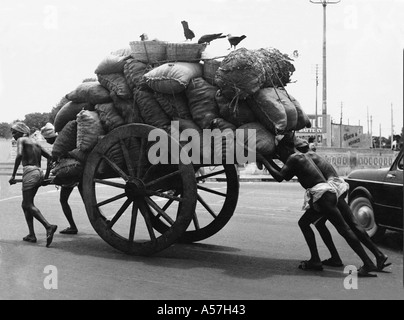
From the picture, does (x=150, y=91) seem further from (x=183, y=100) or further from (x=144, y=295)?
A: (x=144, y=295)

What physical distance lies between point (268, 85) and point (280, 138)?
2.02 feet

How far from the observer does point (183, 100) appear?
6641 millimetres

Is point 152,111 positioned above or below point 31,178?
above

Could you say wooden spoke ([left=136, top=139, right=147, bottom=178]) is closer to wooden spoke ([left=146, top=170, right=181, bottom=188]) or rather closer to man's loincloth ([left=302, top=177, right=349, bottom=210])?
wooden spoke ([left=146, top=170, right=181, bottom=188])

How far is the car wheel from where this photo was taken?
812 cm

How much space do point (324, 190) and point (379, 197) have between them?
2401 mm

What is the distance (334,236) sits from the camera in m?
8.87

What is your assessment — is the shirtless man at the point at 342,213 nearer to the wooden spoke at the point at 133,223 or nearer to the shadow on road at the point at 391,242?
the shadow on road at the point at 391,242

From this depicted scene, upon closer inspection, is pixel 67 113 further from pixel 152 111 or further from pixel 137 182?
pixel 137 182

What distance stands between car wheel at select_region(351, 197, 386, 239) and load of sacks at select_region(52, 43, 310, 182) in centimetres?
233

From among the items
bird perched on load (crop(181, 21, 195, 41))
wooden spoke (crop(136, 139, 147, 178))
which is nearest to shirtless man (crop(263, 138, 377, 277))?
wooden spoke (crop(136, 139, 147, 178))

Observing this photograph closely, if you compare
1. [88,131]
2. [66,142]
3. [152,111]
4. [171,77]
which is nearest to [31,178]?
[66,142]
